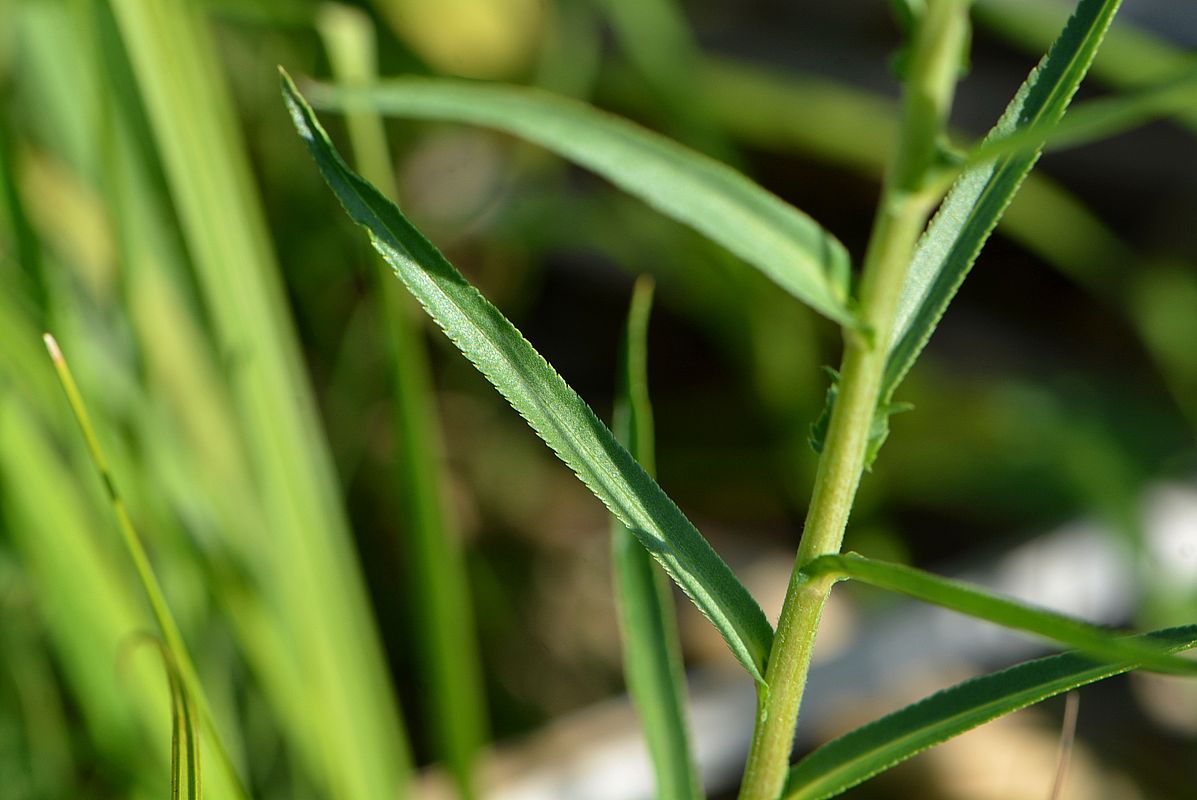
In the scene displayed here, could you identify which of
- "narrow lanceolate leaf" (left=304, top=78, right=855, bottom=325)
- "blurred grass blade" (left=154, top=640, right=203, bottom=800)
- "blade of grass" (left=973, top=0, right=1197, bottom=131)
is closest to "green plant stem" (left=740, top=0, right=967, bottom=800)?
"narrow lanceolate leaf" (left=304, top=78, right=855, bottom=325)

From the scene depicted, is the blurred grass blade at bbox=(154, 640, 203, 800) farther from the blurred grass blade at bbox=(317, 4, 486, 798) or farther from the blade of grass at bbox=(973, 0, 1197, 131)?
the blade of grass at bbox=(973, 0, 1197, 131)

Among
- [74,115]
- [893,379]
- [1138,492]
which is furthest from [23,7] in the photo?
[1138,492]

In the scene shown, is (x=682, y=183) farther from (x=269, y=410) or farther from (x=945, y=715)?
(x=269, y=410)

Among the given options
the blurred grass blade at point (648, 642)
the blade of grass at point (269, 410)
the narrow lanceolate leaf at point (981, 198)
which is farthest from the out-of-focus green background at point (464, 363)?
the narrow lanceolate leaf at point (981, 198)

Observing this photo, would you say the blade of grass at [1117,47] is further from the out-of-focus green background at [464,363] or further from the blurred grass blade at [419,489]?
the blurred grass blade at [419,489]

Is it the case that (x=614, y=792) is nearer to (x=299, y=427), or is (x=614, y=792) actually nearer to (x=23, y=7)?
(x=299, y=427)

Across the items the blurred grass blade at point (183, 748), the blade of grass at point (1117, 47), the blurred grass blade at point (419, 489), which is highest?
the blade of grass at point (1117, 47)
